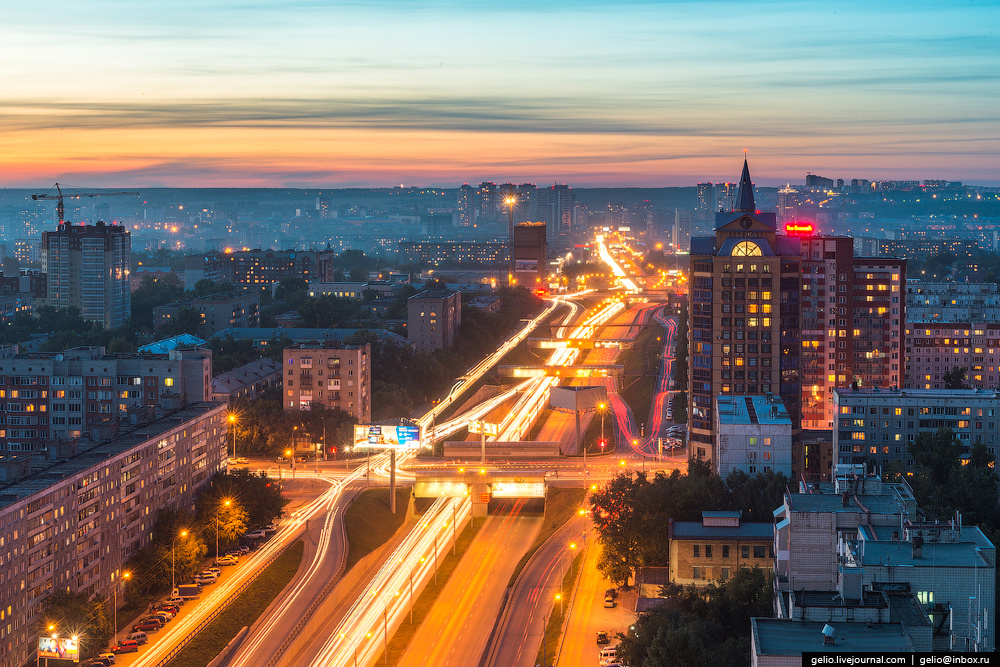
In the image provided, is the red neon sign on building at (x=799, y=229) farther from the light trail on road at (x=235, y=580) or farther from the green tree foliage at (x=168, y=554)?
the green tree foliage at (x=168, y=554)

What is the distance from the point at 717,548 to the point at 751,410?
11.4 m

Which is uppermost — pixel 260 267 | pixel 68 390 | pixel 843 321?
pixel 260 267

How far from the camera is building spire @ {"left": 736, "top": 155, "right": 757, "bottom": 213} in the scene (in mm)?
57750

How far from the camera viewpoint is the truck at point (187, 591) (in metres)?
42.4

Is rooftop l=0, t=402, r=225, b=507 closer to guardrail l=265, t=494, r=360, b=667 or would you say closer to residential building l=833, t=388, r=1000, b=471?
guardrail l=265, t=494, r=360, b=667

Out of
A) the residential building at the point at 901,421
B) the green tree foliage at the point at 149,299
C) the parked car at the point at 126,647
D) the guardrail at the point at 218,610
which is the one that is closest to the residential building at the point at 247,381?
the guardrail at the point at 218,610

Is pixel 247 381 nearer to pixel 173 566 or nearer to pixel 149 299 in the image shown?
pixel 173 566

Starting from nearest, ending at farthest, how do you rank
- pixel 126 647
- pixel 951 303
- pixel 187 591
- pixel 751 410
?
pixel 126 647 < pixel 187 591 < pixel 751 410 < pixel 951 303

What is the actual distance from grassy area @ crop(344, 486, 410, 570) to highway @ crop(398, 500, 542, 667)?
3.60 m

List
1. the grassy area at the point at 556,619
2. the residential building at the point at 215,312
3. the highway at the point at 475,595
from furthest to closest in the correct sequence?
the residential building at the point at 215,312 → the highway at the point at 475,595 → the grassy area at the point at 556,619

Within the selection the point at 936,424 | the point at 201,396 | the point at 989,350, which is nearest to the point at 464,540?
the point at 201,396

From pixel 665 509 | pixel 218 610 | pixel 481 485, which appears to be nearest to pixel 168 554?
pixel 218 610

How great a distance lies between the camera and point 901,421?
5178cm

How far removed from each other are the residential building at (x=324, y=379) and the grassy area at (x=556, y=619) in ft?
80.1
